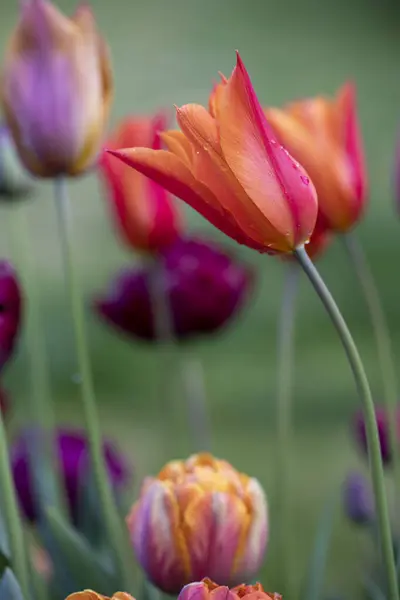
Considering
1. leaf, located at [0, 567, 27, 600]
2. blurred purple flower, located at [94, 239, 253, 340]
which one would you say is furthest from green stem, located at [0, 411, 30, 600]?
blurred purple flower, located at [94, 239, 253, 340]

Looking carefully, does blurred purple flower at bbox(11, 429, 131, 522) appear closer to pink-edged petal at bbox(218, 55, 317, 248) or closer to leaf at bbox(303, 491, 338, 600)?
leaf at bbox(303, 491, 338, 600)

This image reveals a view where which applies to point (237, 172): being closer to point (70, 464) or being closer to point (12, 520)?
point (12, 520)

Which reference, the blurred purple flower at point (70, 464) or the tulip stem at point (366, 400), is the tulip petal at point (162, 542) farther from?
the blurred purple flower at point (70, 464)

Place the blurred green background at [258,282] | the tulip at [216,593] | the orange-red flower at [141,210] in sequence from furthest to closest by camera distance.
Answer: the blurred green background at [258,282] → the orange-red flower at [141,210] → the tulip at [216,593]

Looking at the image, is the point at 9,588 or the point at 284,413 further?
the point at 284,413

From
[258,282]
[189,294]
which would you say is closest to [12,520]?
[189,294]

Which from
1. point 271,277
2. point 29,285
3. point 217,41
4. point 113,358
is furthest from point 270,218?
point 217,41

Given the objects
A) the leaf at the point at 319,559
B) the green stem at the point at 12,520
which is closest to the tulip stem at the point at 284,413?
the leaf at the point at 319,559
